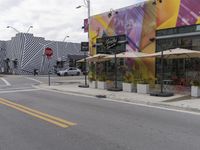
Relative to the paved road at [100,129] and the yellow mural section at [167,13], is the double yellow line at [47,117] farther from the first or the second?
the yellow mural section at [167,13]

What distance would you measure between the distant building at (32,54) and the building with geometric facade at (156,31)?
3531 cm

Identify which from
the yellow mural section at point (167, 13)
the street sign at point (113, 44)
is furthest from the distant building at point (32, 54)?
the yellow mural section at point (167, 13)

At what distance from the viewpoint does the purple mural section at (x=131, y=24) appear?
23750 mm

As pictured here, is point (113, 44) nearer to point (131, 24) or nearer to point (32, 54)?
point (131, 24)

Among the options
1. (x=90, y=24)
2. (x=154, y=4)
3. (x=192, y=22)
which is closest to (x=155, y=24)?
(x=154, y=4)

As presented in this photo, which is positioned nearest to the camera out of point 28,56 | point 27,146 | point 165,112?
point 27,146

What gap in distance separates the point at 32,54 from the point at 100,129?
184 feet

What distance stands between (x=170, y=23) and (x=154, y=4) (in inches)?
82.3

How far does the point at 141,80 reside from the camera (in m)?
20.0

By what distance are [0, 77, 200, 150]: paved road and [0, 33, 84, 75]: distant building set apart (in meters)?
48.1

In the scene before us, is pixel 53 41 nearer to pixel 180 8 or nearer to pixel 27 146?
pixel 180 8

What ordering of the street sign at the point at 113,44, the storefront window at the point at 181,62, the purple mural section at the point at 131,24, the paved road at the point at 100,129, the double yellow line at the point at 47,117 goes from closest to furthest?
1. the paved road at the point at 100,129
2. the double yellow line at the point at 47,117
3. the storefront window at the point at 181,62
4. the purple mural section at the point at 131,24
5. the street sign at the point at 113,44

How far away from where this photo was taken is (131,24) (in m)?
24.6

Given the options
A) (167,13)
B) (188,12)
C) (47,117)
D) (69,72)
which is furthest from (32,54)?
(47,117)
